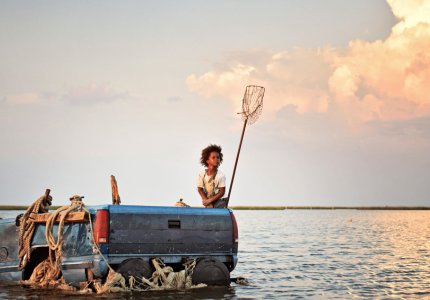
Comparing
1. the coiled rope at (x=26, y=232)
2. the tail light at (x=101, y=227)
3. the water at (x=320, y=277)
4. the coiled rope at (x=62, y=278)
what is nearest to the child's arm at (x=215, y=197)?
the coiled rope at (x=62, y=278)

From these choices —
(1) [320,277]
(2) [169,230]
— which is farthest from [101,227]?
(1) [320,277]

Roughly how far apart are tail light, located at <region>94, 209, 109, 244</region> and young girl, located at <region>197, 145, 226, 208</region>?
262cm

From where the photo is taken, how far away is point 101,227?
10805 mm

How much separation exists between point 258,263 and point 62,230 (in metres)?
9.93

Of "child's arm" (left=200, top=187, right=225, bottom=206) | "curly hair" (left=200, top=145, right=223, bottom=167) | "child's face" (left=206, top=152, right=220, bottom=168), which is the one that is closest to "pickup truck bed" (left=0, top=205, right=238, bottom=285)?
"child's arm" (left=200, top=187, right=225, bottom=206)

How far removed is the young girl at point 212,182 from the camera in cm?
1288

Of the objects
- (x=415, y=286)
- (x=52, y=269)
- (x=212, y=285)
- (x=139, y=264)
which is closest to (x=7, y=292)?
(x=52, y=269)

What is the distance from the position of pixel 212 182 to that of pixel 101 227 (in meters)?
2.93

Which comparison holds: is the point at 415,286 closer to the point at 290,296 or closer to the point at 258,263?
the point at 290,296

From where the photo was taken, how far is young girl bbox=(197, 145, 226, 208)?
12.9m

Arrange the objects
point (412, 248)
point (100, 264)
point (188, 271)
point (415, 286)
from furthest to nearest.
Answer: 1. point (412, 248)
2. point (415, 286)
3. point (188, 271)
4. point (100, 264)

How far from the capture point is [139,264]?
439 inches

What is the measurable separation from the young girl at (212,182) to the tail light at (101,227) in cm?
262

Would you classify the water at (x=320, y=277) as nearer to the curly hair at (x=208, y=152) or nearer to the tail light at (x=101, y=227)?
the tail light at (x=101, y=227)
